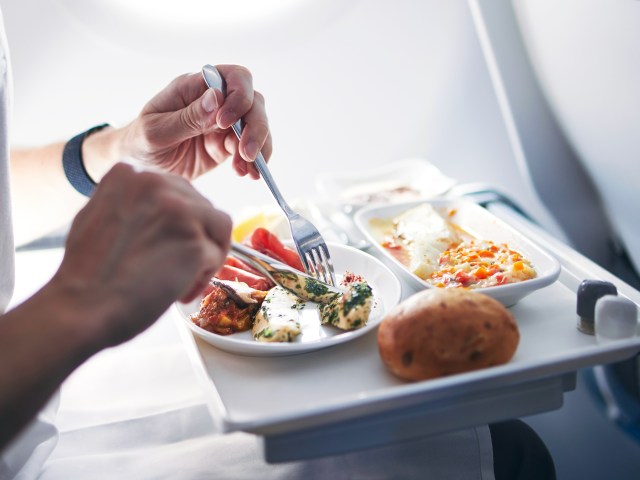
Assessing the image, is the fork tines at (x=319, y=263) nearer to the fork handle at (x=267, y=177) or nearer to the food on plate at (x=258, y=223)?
the fork handle at (x=267, y=177)

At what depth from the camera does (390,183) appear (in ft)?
4.55

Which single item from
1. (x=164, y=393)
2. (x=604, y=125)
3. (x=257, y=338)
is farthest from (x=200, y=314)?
(x=604, y=125)

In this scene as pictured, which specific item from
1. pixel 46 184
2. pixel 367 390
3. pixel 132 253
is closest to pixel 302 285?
pixel 367 390

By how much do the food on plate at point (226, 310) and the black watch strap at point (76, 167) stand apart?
44 centimetres

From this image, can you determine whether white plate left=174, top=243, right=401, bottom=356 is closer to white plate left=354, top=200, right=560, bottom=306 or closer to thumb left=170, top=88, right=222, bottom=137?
white plate left=354, top=200, right=560, bottom=306

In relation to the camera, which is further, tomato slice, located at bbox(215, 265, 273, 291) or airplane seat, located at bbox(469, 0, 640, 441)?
airplane seat, located at bbox(469, 0, 640, 441)

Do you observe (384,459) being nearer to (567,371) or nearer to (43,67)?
Answer: (567,371)

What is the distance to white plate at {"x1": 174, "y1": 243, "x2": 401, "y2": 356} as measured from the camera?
679 millimetres

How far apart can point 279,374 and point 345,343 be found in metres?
0.09

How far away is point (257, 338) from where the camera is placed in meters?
0.73

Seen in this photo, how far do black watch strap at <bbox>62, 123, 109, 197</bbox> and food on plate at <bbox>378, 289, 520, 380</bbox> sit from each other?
27.5 inches

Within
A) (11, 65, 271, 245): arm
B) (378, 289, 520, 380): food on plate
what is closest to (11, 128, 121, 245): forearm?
(11, 65, 271, 245): arm

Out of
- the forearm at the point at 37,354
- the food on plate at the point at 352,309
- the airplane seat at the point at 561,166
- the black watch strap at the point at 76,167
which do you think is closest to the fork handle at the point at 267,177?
the food on plate at the point at 352,309

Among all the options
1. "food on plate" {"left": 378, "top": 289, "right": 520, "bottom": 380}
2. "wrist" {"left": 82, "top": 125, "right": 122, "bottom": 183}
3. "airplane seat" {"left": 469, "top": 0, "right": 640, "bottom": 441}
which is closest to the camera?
"food on plate" {"left": 378, "top": 289, "right": 520, "bottom": 380}
